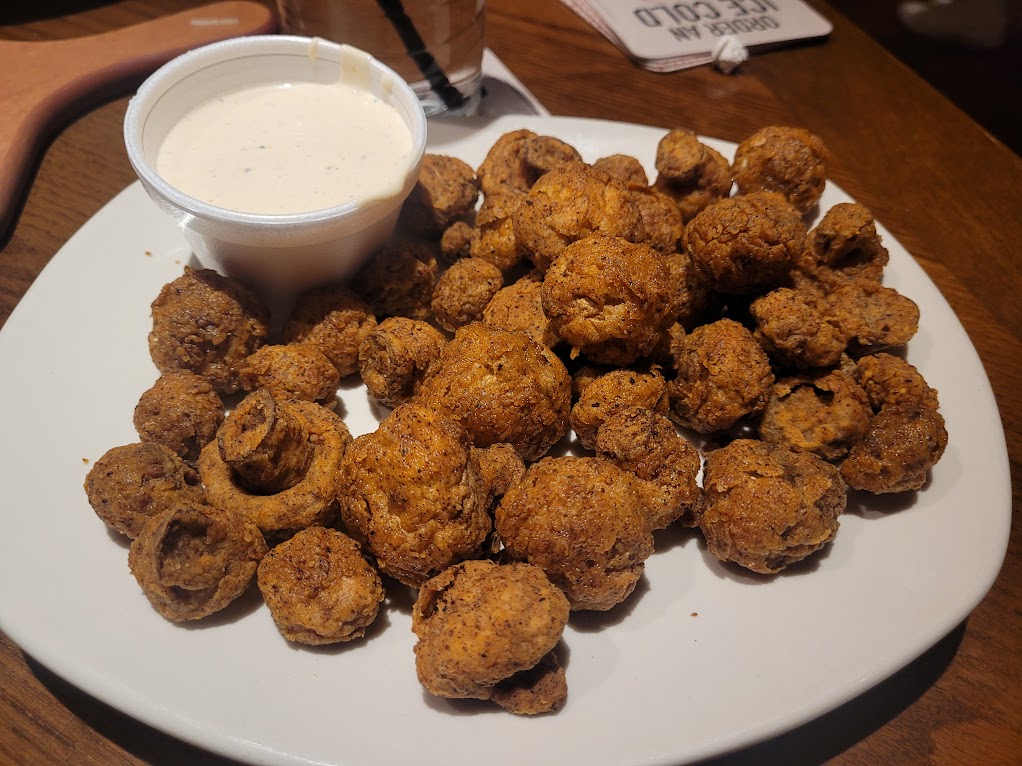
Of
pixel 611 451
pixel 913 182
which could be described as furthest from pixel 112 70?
pixel 913 182

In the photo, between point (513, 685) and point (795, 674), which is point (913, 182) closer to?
point (795, 674)

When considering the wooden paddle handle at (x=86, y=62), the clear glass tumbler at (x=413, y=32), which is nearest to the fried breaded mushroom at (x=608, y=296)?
the clear glass tumbler at (x=413, y=32)

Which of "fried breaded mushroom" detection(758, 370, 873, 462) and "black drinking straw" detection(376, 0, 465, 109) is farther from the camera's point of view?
"black drinking straw" detection(376, 0, 465, 109)

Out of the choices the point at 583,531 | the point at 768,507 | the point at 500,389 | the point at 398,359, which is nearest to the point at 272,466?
the point at 398,359

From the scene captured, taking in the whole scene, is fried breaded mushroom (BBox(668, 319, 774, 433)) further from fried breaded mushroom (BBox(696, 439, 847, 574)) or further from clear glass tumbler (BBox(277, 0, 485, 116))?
clear glass tumbler (BBox(277, 0, 485, 116))

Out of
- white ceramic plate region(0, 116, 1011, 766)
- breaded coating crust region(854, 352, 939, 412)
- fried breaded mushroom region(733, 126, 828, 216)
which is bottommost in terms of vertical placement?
white ceramic plate region(0, 116, 1011, 766)

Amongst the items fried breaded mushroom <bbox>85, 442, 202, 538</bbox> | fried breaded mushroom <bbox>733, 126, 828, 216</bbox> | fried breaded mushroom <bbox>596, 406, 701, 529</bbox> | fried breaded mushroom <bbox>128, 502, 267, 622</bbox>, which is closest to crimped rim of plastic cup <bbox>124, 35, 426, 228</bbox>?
fried breaded mushroom <bbox>85, 442, 202, 538</bbox>

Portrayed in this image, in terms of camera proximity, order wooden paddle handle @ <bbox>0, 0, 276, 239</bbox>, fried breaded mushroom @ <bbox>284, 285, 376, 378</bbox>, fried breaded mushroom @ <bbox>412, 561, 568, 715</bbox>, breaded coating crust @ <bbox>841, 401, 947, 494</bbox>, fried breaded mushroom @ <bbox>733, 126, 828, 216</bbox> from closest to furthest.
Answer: fried breaded mushroom @ <bbox>412, 561, 568, 715</bbox> < breaded coating crust @ <bbox>841, 401, 947, 494</bbox> < fried breaded mushroom @ <bbox>284, 285, 376, 378</bbox> < fried breaded mushroom @ <bbox>733, 126, 828, 216</bbox> < wooden paddle handle @ <bbox>0, 0, 276, 239</bbox>

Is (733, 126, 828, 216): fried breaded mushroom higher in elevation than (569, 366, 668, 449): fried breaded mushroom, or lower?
higher
